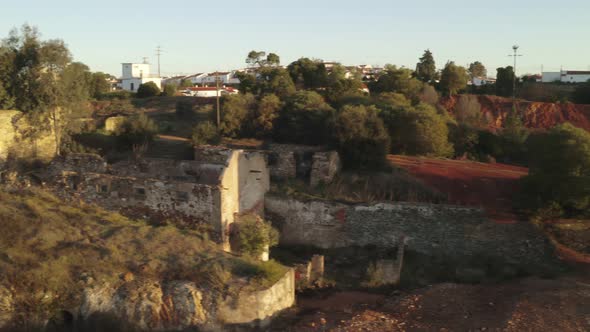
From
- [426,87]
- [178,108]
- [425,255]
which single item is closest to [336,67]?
[426,87]

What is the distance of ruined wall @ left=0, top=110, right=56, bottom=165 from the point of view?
656 inches

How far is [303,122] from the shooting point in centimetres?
2045

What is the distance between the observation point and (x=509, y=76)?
1588 inches

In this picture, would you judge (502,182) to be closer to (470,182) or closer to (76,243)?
(470,182)

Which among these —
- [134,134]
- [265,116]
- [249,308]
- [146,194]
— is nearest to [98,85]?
[134,134]

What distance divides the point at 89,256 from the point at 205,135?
10.9 metres

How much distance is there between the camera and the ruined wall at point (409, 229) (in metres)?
12.3

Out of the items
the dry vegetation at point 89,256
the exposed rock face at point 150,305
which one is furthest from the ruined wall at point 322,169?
the exposed rock face at point 150,305

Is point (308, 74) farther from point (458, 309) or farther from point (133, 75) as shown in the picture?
point (133, 75)

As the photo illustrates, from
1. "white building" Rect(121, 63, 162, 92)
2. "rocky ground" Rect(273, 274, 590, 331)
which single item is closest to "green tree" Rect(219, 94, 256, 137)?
"rocky ground" Rect(273, 274, 590, 331)

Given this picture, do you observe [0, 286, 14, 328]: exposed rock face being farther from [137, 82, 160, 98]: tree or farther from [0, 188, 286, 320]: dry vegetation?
[137, 82, 160, 98]: tree

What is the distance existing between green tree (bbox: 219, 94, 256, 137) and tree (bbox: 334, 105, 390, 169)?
5956 mm

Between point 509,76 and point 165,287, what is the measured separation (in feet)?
123

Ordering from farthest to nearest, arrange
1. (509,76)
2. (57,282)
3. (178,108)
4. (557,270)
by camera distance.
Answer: (509,76), (178,108), (557,270), (57,282)
